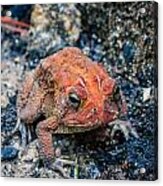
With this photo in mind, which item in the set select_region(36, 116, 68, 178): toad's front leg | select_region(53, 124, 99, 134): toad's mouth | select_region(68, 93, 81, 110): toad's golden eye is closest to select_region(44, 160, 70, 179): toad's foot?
select_region(36, 116, 68, 178): toad's front leg

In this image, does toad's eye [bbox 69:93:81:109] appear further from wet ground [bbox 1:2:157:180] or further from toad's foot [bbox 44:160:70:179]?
toad's foot [bbox 44:160:70:179]

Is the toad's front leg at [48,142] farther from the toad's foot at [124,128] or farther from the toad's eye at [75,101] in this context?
the toad's foot at [124,128]

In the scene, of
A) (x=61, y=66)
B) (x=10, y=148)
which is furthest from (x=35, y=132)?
(x=61, y=66)

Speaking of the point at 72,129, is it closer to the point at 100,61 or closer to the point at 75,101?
the point at 75,101

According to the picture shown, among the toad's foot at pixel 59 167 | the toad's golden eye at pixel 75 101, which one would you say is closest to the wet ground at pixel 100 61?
the toad's foot at pixel 59 167

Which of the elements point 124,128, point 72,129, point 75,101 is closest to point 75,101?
point 75,101

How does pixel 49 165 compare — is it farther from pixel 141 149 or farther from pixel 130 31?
pixel 130 31
